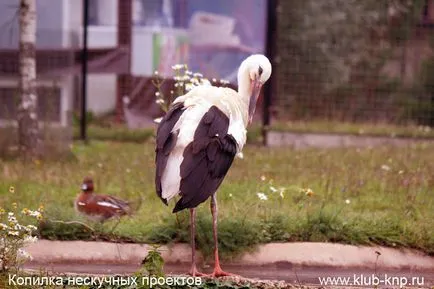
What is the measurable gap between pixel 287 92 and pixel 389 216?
733 cm

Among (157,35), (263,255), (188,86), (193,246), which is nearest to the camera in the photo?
(193,246)

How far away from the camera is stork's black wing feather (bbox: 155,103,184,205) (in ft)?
21.4

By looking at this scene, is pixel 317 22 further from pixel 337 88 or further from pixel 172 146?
pixel 172 146

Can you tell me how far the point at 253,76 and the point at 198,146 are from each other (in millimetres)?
851

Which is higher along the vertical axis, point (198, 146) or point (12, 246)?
point (198, 146)

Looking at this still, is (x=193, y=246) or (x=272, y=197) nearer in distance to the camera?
(x=193, y=246)

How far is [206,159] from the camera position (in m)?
6.56

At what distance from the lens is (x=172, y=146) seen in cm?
659

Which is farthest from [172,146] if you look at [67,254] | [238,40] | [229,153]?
[238,40]

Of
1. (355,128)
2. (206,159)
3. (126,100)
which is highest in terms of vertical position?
(206,159)

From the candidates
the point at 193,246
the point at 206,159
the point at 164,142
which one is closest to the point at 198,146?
the point at 206,159

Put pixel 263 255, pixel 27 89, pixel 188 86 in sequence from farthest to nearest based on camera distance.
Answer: pixel 27 89, pixel 188 86, pixel 263 255

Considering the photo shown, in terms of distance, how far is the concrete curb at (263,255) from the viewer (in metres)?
7.58

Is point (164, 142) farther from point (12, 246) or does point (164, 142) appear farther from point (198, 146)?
point (12, 246)
